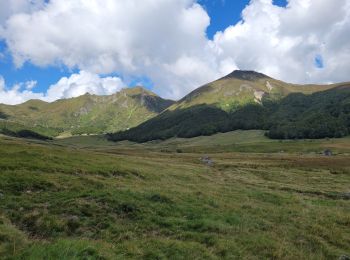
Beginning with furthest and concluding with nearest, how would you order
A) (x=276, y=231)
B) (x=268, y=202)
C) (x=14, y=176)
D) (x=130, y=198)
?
1. (x=268, y=202)
2. (x=14, y=176)
3. (x=130, y=198)
4. (x=276, y=231)

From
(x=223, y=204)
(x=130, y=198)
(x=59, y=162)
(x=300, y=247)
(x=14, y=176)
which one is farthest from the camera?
(x=59, y=162)

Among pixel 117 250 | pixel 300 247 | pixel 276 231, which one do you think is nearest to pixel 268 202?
pixel 276 231

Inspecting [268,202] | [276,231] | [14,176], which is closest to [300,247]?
[276,231]

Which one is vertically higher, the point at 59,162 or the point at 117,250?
the point at 59,162

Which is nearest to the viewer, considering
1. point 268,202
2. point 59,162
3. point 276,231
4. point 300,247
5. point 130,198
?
point 300,247

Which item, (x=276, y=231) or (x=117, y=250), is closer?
(x=117, y=250)

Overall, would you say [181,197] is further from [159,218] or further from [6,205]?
[6,205]

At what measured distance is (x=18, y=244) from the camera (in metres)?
14.0

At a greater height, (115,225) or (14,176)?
(14,176)

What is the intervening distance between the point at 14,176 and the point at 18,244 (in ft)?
45.8

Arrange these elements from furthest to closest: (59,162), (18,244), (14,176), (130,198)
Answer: (59,162) < (14,176) < (130,198) < (18,244)

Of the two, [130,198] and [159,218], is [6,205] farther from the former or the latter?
[159,218]

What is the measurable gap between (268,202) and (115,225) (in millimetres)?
15771

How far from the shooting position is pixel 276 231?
19.1 m
